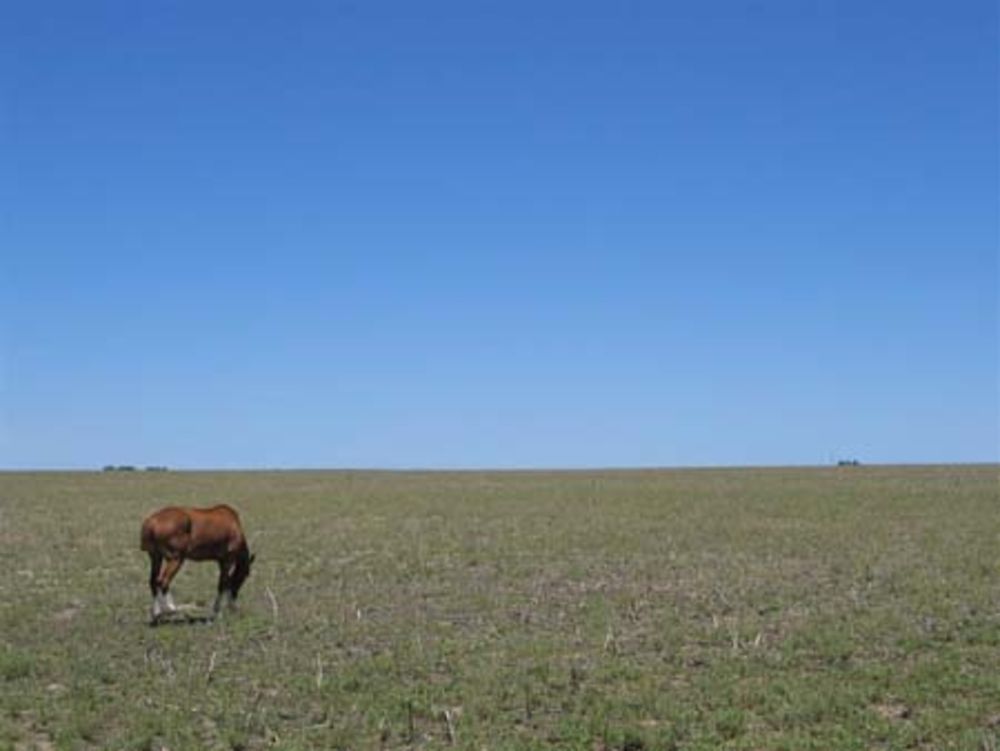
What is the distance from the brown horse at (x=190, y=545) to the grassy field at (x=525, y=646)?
0.54 m

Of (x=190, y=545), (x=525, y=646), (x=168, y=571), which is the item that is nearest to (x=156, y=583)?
(x=168, y=571)

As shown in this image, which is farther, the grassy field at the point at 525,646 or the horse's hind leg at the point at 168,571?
the horse's hind leg at the point at 168,571

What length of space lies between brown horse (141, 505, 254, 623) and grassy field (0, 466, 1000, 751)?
1.78ft

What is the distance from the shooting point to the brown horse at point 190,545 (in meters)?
16.1

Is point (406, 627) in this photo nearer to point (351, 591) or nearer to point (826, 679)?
point (351, 591)

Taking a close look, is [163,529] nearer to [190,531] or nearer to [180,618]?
[190,531]

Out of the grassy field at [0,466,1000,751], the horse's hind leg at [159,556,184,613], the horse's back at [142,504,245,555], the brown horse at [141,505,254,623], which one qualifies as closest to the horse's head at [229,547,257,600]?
the brown horse at [141,505,254,623]

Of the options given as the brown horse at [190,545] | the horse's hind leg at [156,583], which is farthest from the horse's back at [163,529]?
the horse's hind leg at [156,583]

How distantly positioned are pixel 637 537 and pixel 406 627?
1500 cm

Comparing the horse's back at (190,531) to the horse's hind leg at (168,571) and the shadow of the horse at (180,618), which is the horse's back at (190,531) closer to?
the horse's hind leg at (168,571)

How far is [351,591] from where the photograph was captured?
808 inches

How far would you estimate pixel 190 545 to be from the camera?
643 inches

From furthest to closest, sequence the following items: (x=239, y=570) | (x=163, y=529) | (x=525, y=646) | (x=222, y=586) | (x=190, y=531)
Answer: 1. (x=239, y=570)
2. (x=222, y=586)
3. (x=190, y=531)
4. (x=163, y=529)
5. (x=525, y=646)

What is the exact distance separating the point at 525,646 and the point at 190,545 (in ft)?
16.3
